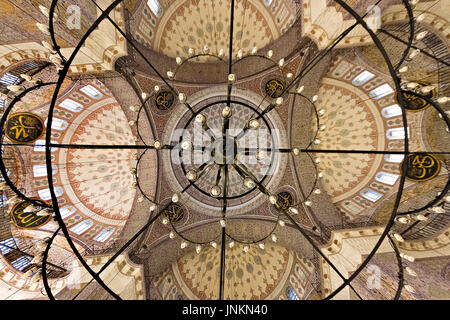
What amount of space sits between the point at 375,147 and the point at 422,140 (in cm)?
129

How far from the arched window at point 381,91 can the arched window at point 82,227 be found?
40.8 ft

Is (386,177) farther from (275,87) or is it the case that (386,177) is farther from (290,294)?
(290,294)

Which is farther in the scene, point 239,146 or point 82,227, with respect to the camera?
point 82,227

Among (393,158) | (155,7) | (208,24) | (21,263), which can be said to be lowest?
(21,263)

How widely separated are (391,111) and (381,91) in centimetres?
82

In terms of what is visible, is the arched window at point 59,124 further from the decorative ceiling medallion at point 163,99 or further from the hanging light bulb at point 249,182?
the hanging light bulb at point 249,182

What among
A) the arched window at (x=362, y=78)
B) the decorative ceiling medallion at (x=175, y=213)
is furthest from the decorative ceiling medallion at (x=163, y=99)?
the arched window at (x=362, y=78)

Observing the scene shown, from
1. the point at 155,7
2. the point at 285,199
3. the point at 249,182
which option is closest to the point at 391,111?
the point at 285,199

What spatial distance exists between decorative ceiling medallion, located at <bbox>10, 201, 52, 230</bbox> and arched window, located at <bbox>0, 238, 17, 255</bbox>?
0.58 m

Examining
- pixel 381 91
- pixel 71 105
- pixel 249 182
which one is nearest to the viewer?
pixel 249 182

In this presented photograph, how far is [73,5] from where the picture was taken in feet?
15.4

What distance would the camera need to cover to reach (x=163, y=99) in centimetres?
720

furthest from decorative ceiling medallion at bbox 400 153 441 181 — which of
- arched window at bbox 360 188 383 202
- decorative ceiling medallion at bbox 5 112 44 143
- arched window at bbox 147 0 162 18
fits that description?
decorative ceiling medallion at bbox 5 112 44 143
